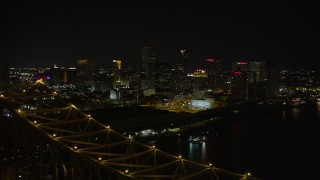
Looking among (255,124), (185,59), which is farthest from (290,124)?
(185,59)

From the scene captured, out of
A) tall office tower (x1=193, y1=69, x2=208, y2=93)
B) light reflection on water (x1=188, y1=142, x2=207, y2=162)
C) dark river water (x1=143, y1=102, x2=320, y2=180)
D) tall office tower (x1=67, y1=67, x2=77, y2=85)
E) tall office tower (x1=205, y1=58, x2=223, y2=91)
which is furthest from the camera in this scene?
tall office tower (x1=205, y1=58, x2=223, y2=91)

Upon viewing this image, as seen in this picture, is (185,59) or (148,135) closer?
(148,135)

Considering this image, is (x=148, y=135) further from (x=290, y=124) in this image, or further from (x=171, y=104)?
(x=171, y=104)

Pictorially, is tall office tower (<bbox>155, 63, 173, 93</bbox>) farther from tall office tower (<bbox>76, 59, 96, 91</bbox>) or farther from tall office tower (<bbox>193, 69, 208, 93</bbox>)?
tall office tower (<bbox>76, 59, 96, 91</bbox>)

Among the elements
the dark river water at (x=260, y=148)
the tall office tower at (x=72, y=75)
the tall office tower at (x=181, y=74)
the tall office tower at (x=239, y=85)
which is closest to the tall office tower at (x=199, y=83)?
the tall office tower at (x=181, y=74)

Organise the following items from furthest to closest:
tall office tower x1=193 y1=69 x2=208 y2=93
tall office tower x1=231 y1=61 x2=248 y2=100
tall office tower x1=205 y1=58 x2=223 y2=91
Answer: tall office tower x1=205 y1=58 x2=223 y2=91 < tall office tower x1=193 y1=69 x2=208 y2=93 < tall office tower x1=231 y1=61 x2=248 y2=100

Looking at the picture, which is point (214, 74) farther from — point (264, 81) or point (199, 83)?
point (264, 81)

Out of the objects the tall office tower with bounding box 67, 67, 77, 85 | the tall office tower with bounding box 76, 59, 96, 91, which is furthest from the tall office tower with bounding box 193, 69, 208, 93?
the tall office tower with bounding box 67, 67, 77, 85
